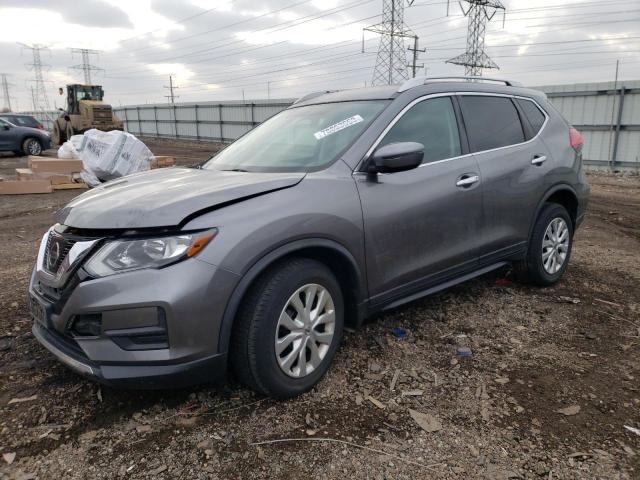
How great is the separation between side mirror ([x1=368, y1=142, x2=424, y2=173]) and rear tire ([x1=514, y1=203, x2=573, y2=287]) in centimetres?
188


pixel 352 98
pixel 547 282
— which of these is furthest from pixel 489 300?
pixel 352 98

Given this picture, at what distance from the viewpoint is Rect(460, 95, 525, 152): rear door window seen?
3.79 meters

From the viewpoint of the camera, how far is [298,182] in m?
2.79

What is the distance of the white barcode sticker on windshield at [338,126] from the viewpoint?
129 inches

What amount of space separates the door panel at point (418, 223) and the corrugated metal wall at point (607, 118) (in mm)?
13187

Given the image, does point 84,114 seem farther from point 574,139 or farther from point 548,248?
point 548,248

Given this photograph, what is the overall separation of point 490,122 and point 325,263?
2.04 metres

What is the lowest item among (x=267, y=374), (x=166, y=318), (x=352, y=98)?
(x=267, y=374)

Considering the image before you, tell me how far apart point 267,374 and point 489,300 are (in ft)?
8.10

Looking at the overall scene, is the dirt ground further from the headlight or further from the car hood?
the car hood

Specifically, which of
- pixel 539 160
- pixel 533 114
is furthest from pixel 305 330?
pixel 533 114

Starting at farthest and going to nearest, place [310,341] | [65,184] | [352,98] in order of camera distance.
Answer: [65,184] → [352,98] → [310,341]

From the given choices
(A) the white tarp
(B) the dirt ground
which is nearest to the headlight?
(B) the dirt ground

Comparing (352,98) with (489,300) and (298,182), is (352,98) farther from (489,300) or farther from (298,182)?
(489,300)
